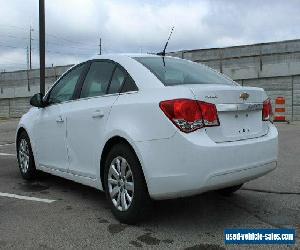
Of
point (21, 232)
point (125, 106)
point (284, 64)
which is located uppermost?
point (284, 64)

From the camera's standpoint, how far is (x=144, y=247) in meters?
3.62

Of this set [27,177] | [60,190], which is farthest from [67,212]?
[27,177]

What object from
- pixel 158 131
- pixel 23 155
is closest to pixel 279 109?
pixel 23 155

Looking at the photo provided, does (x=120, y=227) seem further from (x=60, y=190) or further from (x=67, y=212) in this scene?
(x=60, y=190)

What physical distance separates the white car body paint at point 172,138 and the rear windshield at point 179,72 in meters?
0.11

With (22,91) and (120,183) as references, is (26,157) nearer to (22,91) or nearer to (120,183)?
(120,183)

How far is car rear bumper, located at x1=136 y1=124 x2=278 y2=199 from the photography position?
3.71 meters

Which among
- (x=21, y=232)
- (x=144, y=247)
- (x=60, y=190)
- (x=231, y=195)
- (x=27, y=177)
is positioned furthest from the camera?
(x=27, y=177)

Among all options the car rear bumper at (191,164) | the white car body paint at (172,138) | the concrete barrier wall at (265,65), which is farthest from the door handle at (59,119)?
the concrete barrier wall at (265,65)

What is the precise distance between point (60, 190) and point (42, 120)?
3.16 ft

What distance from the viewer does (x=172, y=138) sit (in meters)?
3.76

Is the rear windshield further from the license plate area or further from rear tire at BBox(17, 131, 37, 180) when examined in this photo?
rear tire at BBox(17, 131, 37, 180)

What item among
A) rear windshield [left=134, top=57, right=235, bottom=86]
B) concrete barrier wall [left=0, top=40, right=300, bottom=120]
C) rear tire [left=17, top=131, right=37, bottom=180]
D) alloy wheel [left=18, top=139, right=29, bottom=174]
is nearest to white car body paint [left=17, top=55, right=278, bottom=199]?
rear windshield [left=134, top=57, right=235, bottom=86]

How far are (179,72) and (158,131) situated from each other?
0.96 meters
